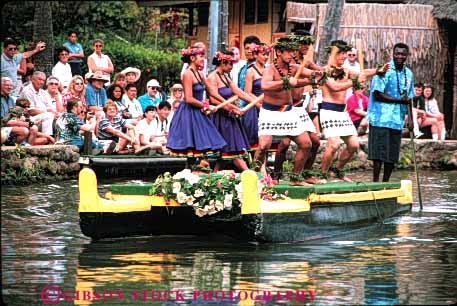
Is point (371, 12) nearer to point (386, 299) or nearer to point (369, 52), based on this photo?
point (369, 52)

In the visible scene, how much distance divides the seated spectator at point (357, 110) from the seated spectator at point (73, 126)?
500cm

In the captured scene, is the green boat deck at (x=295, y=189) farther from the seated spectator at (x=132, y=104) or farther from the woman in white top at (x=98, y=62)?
the woman in white top at (x=98, y=62)

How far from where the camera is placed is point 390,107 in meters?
13.7

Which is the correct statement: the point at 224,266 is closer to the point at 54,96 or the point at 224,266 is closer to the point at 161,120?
the point at 161,120

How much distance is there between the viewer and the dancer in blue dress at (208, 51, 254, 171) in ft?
45.0

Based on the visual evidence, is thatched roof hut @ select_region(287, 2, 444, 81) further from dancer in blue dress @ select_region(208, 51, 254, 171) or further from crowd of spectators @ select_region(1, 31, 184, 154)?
dancer in blue dress @ select_region(208, 51, 254, 171)

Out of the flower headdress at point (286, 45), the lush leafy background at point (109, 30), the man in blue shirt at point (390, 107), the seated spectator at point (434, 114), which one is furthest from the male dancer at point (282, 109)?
the lush leafy background at point (109, 30)

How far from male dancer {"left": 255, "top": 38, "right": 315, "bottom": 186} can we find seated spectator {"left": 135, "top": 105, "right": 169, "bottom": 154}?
477 centimetres

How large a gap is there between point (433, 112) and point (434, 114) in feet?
0.43

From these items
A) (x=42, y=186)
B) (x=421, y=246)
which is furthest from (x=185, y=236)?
(x=42, y=186)

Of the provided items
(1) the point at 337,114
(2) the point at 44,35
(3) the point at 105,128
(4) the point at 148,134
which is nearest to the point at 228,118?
(1) the point at 337,114

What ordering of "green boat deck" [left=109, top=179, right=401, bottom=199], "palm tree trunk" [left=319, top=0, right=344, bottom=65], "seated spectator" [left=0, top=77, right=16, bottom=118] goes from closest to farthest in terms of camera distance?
1. "green boat deck" [left=109, top=179, right=401, bottom=199]
2. "seated spectator" [left=0, top=77, right=16, bottom=118]
3. "palm tree trunk" [left=319, top=0, right=344, bottom=65]

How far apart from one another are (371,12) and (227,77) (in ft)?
32.9

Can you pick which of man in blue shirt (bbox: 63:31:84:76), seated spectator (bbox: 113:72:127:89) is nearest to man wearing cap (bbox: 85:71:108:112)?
seated spectator (bbox: 113:72:127:89)
